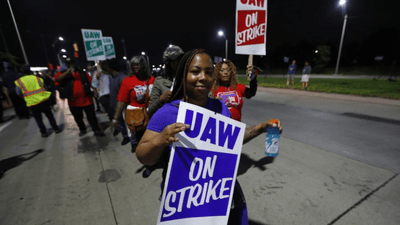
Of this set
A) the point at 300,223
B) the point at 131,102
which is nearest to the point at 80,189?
the point at 131,102

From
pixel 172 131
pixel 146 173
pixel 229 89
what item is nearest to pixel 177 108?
pixel 172 131

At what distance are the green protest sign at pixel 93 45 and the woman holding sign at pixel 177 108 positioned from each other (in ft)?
20.3

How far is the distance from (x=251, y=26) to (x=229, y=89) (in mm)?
1131

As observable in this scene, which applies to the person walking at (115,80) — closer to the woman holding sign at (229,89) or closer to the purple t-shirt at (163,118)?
the woman holding sign at (229,89)

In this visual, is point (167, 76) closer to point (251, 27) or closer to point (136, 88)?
point (136, 88)

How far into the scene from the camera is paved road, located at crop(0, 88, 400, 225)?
213 cm

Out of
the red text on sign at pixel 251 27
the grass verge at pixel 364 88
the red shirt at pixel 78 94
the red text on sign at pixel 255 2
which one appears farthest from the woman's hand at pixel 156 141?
the grass verge at pixel 364 88

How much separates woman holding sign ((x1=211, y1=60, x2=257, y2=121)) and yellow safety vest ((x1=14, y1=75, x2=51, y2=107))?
15.6 ft

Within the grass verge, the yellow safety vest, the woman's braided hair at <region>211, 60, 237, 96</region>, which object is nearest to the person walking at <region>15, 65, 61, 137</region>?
the yellow safety vest

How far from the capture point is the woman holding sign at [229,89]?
8.35 ft

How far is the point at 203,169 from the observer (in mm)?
1075

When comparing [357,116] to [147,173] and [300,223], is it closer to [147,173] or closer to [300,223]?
[300,223]

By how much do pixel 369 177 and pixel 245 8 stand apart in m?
3.13

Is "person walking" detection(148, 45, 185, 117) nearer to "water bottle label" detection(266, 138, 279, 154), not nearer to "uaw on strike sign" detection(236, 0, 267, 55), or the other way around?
"uaw on strike sign" detection(236, 0, 267, 55)
